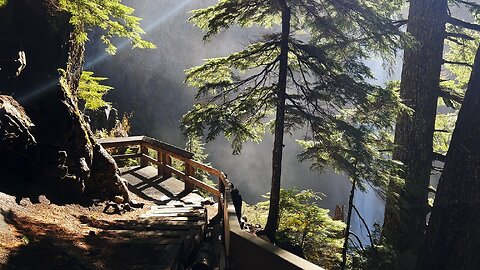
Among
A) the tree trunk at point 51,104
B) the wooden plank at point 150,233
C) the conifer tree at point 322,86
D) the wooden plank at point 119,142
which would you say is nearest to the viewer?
the wooden plank at point 150,233

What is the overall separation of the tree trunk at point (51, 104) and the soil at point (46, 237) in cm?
65

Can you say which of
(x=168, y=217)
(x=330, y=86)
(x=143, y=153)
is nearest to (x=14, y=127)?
(x=168, y=217)

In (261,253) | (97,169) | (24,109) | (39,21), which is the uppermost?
(39,21)

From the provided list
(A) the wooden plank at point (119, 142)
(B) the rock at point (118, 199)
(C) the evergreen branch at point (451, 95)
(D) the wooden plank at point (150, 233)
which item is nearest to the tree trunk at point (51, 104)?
(B) the rock at point (118, 199)

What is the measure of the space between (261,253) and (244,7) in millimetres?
5296

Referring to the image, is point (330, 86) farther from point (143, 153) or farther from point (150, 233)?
point (143, 153)

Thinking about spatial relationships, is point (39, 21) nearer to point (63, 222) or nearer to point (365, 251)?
point (63, 222)

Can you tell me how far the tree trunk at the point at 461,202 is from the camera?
588 cm

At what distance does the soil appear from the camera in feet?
13.3

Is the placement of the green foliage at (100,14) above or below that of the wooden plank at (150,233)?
above

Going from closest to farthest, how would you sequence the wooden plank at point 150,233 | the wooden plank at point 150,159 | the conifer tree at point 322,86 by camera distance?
the wooden plank at point 150,233 < the conifer tree at point 322,86 < the wooden plank at point 150,159

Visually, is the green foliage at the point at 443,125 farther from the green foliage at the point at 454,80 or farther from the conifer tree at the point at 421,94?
the conifer tree at the point at 421,94

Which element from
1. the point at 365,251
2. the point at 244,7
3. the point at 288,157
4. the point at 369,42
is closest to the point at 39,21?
the point at 244,7

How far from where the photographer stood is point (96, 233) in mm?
5570
